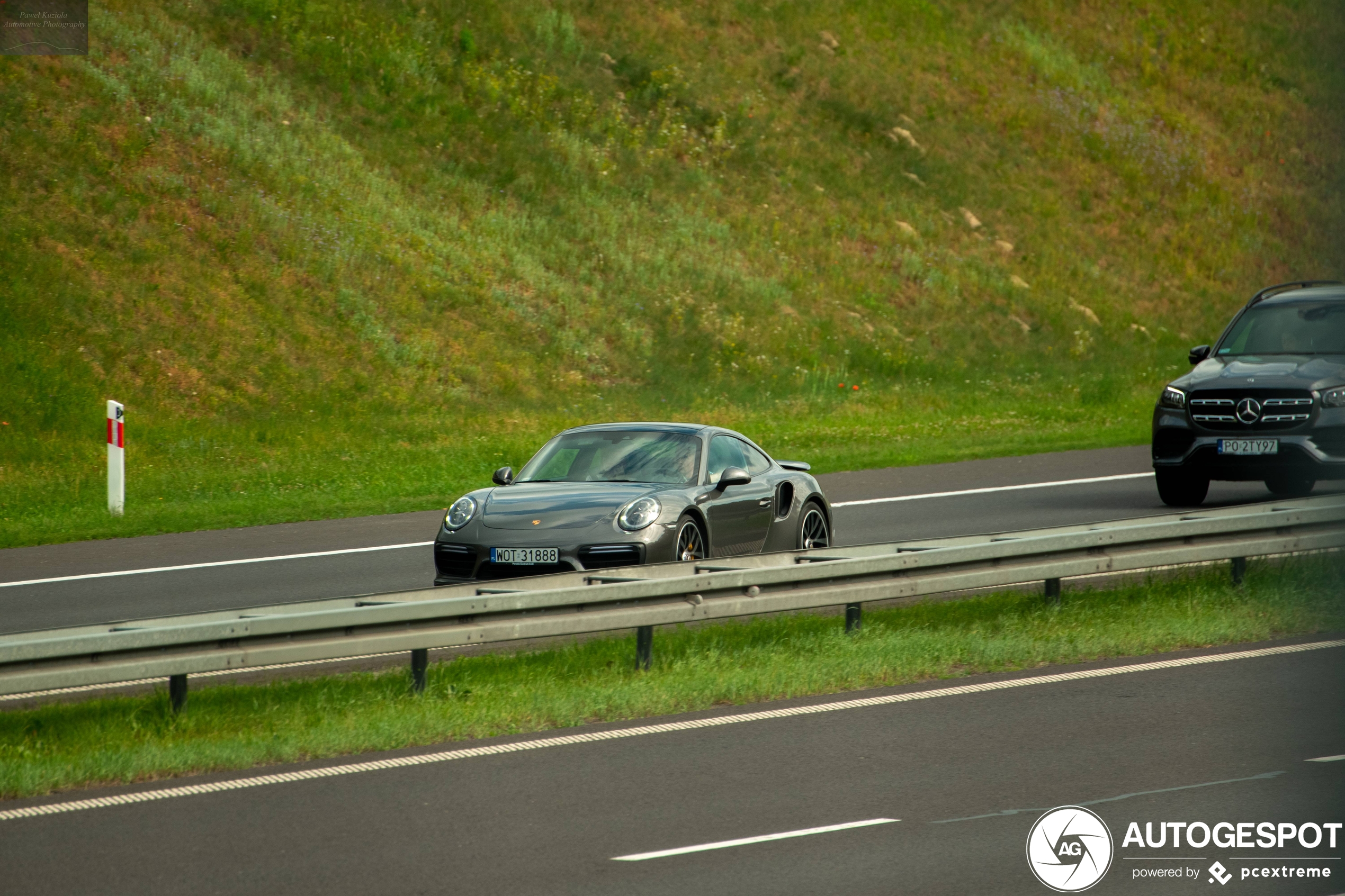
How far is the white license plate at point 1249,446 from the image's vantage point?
1512 cm

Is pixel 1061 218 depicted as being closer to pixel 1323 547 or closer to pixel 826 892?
pixel 1323 547

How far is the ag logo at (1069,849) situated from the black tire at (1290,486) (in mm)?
9723

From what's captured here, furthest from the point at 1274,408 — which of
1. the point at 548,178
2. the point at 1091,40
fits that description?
the point at 1091,40

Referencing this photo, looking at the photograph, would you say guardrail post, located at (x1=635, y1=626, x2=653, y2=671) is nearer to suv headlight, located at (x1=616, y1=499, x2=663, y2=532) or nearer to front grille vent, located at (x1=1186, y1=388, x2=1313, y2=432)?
suv headlight, located at (x1=616, y1=499, x2=663, y2=532)

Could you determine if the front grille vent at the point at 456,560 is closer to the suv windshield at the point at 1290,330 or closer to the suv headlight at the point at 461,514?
the suv headlight at the point at 461,514

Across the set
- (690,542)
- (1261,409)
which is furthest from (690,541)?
(1261,409)

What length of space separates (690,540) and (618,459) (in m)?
1.24

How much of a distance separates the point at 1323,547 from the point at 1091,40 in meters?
38.0

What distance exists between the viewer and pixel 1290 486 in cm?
1600

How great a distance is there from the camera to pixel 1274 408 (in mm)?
15234

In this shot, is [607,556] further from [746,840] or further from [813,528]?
[746,840]

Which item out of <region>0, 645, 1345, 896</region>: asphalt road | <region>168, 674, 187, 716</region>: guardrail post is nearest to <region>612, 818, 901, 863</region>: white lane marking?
<region>0, 645, 1345, 896</region>: asphalt road

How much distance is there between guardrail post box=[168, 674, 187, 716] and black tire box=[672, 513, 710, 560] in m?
4.00

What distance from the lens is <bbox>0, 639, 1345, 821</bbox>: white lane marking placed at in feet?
23.2
